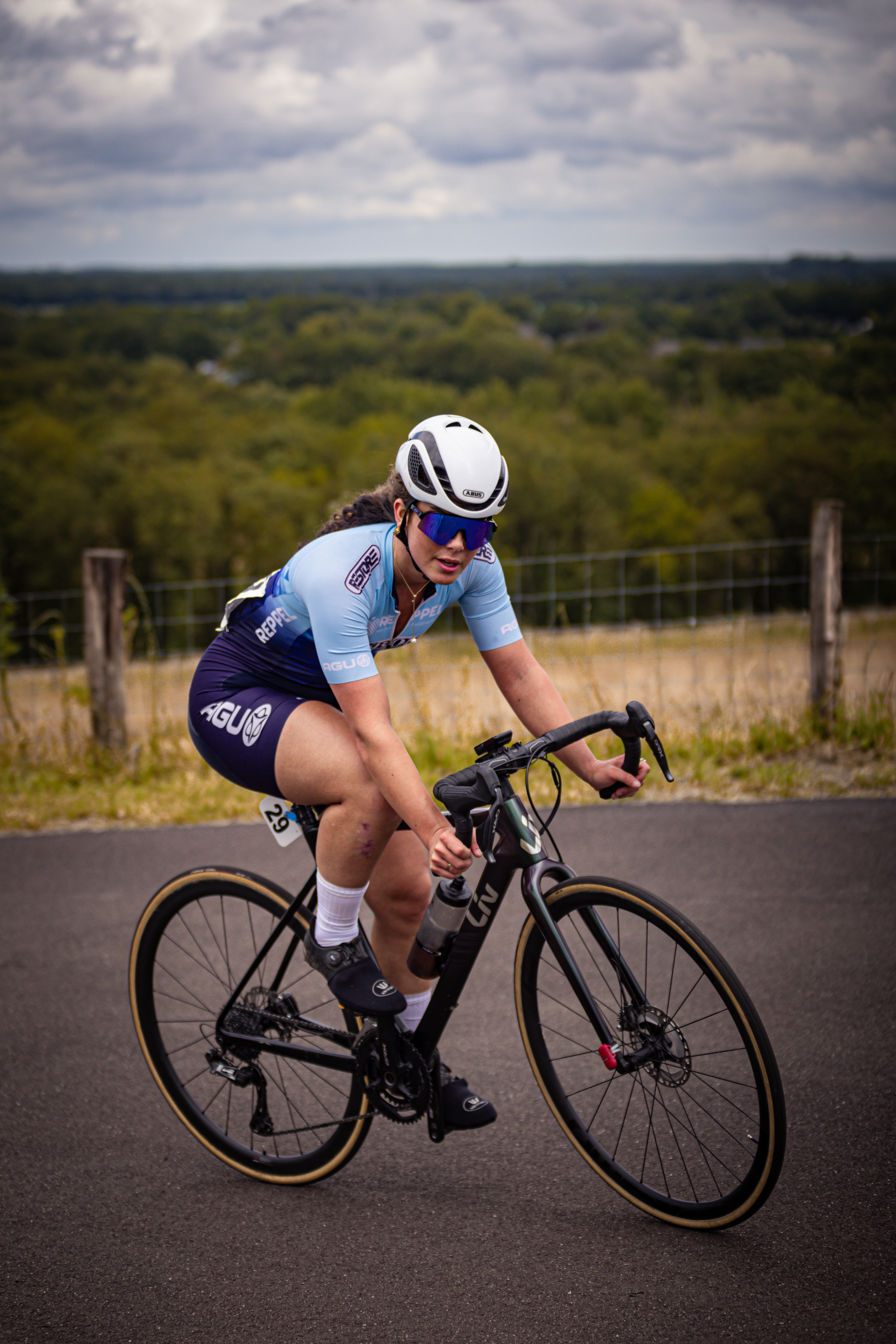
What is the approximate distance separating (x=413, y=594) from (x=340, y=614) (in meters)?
0.30

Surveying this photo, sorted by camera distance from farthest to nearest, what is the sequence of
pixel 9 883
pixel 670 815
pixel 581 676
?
pixel 581 676
pixel 670 815
pixel 9 883

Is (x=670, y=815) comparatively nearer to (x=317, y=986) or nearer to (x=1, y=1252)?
(x=317, y=986)

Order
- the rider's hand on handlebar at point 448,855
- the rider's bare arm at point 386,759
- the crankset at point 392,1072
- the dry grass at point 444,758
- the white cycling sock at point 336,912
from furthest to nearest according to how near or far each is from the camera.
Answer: the dry grass at point 444,758 < the crankset at point 392,1072 < the white cycling sock at point 336,912 < the rider's bare arm at point 386,759 < the rider's hand on handlebar at point 448,855

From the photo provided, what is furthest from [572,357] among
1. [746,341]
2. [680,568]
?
[680,568]

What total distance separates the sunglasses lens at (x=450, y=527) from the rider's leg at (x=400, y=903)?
819mm

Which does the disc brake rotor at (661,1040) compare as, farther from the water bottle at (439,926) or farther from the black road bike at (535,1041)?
the water bottle at (439,926)

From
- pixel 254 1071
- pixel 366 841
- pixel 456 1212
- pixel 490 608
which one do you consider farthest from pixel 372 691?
pixel 456 1212

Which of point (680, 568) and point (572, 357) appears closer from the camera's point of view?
point (680, 568)

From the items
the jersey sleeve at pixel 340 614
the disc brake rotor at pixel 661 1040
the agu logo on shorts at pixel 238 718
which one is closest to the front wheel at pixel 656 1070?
the disc brake rotor at pixel 661 1040

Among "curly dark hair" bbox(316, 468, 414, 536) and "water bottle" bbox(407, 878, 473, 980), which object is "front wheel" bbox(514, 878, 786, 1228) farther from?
"curly dark hair" bbox(316, 468, 414, 536)

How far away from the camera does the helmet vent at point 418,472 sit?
241 centimetres

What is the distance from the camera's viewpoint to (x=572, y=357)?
93125mm

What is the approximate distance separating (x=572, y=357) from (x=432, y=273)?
8602cm

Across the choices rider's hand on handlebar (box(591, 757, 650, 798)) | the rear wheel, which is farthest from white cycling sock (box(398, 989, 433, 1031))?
rider's hand on handlebar (box(591, 757, 650, 798))
